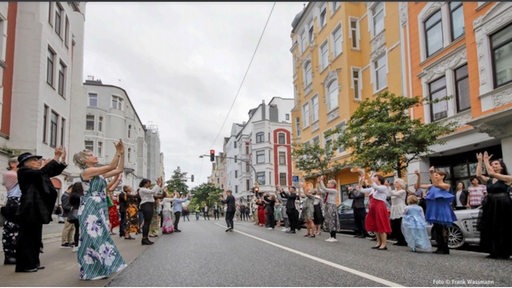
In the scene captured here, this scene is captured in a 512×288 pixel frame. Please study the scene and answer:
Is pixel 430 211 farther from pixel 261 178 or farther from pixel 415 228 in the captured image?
pixel 261 178

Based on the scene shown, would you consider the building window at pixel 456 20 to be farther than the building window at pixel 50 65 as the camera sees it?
No

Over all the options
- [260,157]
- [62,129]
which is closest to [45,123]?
[62,129]

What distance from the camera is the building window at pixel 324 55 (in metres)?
30.9

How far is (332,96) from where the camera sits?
3002 cm

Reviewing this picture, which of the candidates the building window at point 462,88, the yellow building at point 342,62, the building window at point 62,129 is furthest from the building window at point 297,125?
the building window at point 462,88

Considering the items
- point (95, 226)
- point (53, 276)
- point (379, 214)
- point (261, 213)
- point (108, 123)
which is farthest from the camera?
point (108, 123)

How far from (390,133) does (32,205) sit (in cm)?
1212

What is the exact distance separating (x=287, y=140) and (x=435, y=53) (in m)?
46.3

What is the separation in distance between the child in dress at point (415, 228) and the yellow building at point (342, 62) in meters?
13.0

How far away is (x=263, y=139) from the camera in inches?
2522

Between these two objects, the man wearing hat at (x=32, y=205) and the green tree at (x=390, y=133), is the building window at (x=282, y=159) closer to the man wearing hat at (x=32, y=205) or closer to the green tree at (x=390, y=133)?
the green tree at (x=390, y=133)

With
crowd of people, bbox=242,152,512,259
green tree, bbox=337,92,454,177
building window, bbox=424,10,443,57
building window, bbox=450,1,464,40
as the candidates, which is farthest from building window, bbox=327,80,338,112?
crowd of people, bbox=242,152,512,259

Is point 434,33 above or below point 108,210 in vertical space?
above

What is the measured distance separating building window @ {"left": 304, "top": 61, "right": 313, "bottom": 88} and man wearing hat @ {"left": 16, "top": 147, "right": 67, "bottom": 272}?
2978cm
